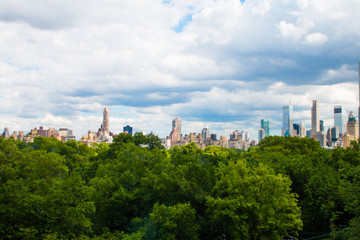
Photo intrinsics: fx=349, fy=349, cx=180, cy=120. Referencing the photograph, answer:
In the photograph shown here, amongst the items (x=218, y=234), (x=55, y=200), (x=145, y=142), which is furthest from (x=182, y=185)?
(x=145, y=142)

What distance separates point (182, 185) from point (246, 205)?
524 centimetres

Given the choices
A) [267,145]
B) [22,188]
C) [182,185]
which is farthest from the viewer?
[267,145]

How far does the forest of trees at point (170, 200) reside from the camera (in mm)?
22344

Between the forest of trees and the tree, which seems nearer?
the forest of trees

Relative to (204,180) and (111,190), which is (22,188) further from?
(204,180)

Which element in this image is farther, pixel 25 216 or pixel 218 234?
pixel 218 234

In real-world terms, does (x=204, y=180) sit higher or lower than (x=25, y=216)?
higher

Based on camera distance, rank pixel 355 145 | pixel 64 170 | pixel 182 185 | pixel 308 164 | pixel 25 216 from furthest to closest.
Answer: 1. pixel 355 145
2. pixel 308 164
3. pixel 64 170
4. pixel 182 185
5. pixel 25 216

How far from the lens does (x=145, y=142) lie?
5528cm

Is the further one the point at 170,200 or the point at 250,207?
the point at 170,200

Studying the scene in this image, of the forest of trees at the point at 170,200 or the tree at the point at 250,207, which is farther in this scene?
the tree at the point at 250,207

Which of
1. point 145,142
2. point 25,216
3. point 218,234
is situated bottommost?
point 218,234

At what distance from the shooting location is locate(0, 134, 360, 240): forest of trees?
2234cm

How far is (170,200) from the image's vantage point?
28609 millimetres
